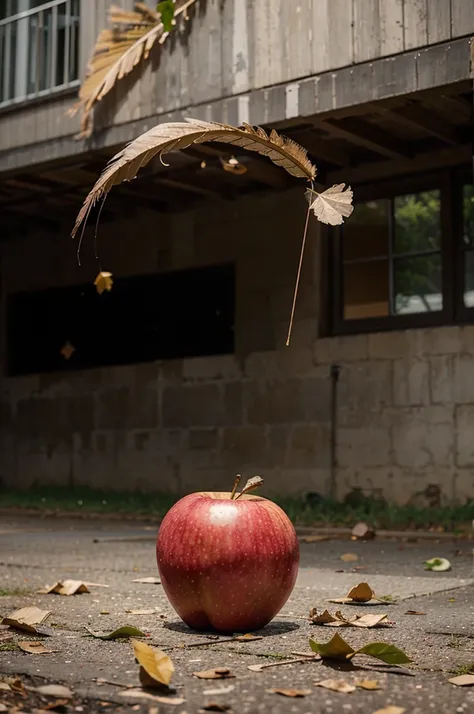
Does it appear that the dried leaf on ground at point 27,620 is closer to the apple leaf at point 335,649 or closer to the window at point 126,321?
the apple leaf at point 335,649

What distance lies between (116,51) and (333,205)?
22.7ft

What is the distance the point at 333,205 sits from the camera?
2.92m

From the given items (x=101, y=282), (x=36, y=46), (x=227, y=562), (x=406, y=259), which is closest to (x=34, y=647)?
(x=227, y=562)

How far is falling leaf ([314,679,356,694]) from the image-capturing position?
273 cm

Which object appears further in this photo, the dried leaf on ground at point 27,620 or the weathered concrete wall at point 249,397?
the weathered concrete wall at point 249,397

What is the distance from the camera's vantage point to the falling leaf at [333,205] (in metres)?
2.86

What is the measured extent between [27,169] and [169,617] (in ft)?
22.5

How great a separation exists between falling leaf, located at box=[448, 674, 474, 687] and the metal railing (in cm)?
836

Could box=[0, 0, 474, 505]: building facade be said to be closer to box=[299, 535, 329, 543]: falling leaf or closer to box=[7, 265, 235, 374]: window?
box=[7, 265, 235, 374]: window

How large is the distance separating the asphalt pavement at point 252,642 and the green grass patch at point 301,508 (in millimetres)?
2140

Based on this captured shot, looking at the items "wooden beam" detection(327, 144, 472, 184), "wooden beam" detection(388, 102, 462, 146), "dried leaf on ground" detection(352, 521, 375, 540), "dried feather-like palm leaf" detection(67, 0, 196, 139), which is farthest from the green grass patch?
"dried feather-like palm leaf" detection(67, 0, 196, 139)

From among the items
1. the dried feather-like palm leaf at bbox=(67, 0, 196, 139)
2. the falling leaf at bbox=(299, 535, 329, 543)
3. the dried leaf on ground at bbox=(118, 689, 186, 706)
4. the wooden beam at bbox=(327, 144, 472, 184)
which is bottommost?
the falling leaf at bbox=(299, 535, 329, 543)

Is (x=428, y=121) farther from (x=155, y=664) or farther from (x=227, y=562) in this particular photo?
(x=155, y=664)

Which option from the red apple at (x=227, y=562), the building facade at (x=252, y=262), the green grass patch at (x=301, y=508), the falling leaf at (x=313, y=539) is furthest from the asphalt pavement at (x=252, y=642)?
the building facade at (x=252, y=262)
